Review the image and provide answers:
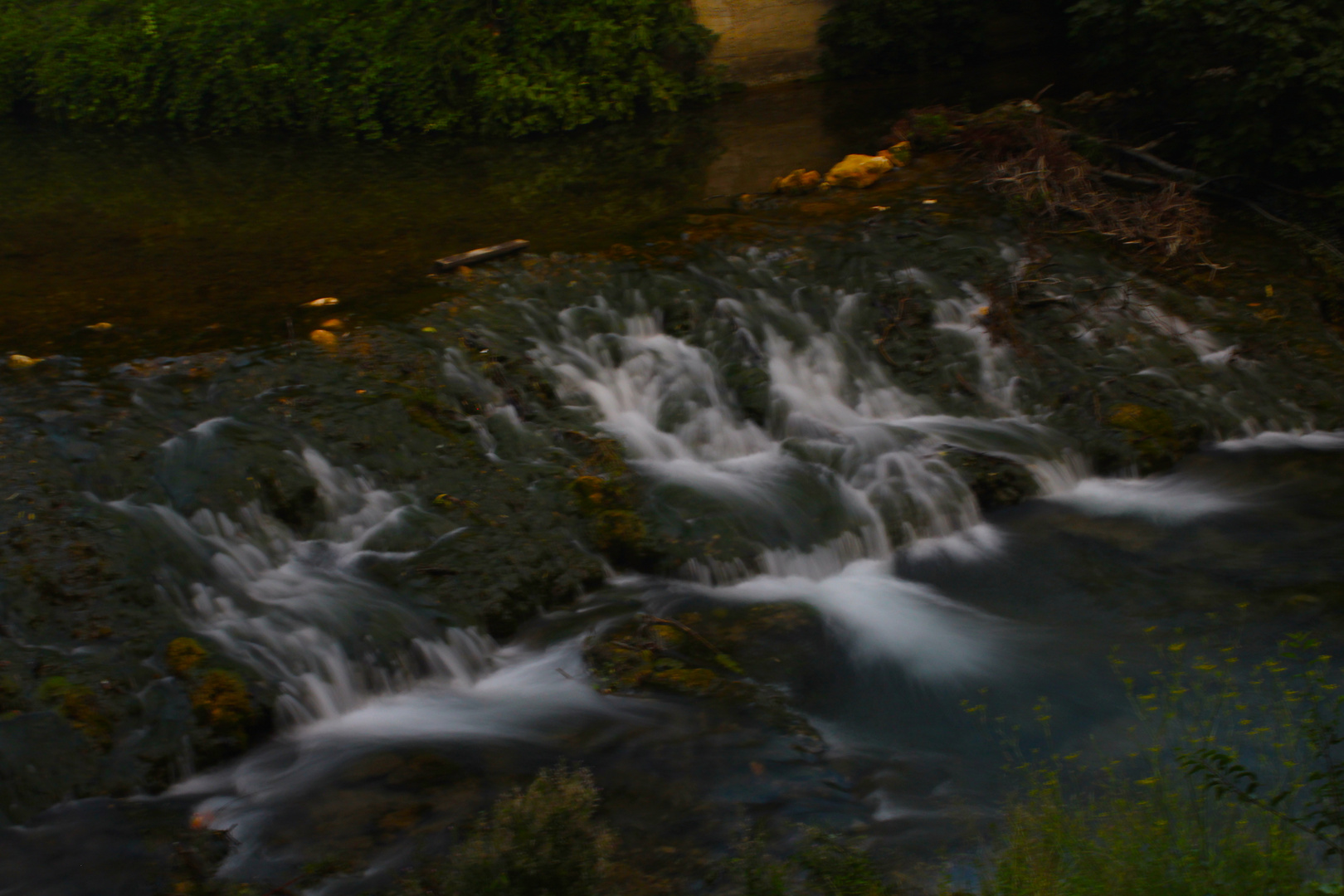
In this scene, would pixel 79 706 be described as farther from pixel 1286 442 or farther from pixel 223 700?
pixel 1286 442

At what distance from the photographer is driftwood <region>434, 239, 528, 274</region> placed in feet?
28.3

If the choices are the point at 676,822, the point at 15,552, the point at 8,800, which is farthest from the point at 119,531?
the point at 676,822

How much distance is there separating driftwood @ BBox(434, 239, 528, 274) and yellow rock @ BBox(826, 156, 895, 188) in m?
3.04

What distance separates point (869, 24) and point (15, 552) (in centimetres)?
1322

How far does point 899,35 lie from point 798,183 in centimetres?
650

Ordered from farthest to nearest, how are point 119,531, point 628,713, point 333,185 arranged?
point 333,185 < point 119,531 < point 628,713

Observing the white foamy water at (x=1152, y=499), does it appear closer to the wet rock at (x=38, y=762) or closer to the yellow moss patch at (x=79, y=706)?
the yellow moss patch at (x=79, y=706)

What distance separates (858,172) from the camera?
10.4 metres

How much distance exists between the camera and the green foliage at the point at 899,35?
15445 mm

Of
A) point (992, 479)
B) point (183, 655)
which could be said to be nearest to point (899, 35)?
point (992, 479)

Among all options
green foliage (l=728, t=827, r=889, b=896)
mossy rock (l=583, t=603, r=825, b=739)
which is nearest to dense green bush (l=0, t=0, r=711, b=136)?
mossy rock (l=583, t=603, r=825, b=739)

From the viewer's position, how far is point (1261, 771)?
13.4 feet

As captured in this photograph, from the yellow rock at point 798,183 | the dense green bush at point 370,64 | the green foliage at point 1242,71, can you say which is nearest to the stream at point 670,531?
the green foliage at point 1242,71

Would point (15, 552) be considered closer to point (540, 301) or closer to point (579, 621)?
point (579, 621)
